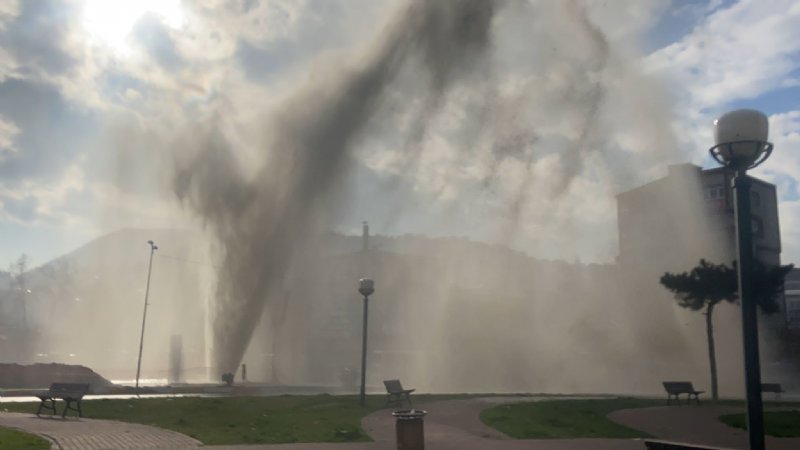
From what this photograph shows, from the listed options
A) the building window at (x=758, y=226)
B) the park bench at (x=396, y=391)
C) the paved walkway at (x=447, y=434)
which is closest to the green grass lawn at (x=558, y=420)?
the paved walkway at (x=447, y=434)

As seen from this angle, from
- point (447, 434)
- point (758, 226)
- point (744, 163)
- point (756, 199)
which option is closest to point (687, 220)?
point (758, 226)

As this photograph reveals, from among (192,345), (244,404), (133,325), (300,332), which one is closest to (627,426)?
(244,404)

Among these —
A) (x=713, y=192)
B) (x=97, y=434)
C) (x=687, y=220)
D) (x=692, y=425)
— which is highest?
(x=713, y=192)

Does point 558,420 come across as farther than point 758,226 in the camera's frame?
No

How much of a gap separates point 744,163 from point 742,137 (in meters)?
0.35

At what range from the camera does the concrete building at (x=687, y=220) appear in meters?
62.3

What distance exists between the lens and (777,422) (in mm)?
17906

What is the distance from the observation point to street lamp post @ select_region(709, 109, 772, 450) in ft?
25.2

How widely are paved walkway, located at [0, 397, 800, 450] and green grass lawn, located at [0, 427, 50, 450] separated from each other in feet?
0.88

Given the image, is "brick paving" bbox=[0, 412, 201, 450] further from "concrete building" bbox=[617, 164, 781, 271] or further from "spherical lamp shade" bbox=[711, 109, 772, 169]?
"concrete building" bbox=[617, 164, 781, 271]

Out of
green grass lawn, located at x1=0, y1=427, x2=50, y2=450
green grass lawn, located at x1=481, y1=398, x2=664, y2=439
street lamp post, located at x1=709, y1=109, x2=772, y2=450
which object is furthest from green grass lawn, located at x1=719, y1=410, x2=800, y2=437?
green grass lawn, located at x1=0, y1=427, x2=50, y2=450

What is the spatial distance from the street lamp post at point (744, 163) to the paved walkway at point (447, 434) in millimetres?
6521

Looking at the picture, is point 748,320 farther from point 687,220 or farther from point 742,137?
point 687,220

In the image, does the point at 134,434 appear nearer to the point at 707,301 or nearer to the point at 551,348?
the point at 707,301
